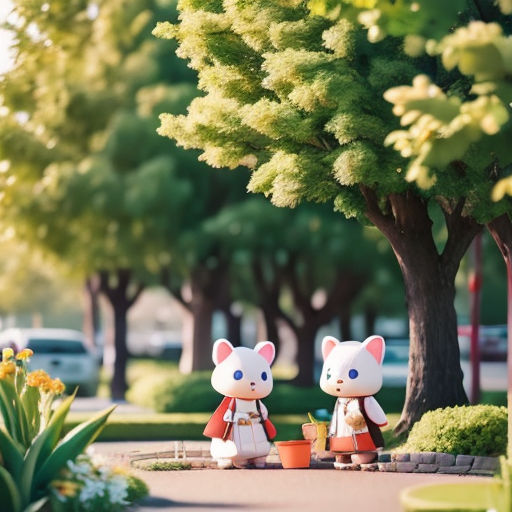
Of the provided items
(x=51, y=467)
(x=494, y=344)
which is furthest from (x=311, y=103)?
(x=494, y=344)

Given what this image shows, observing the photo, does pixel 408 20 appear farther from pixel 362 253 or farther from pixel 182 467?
pixel 362 253

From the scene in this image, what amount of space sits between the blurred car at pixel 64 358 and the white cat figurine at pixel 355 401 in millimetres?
14179

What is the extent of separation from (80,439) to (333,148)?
19.7ft

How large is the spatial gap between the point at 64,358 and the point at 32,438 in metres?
17.7

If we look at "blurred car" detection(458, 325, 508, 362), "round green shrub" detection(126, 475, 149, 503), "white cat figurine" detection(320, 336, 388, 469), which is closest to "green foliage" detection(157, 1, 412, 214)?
"white cat figurine" detection(320, 336, 388, 469)

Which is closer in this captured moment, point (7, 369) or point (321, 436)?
point (7, 369)

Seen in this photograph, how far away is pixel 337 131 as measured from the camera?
1359cm

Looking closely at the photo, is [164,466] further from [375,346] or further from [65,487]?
[65,487]

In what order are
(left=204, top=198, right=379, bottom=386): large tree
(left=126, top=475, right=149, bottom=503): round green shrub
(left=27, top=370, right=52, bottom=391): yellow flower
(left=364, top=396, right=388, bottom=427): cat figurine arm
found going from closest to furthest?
(left=27, top=370, right=52, bottom=391): yellow flower < (left=126, top=475, right=149, bottom=503): round green shrub < (left=364, top=396, right=388, bottom=427): cat figurine arm < (left=204, top=198, right=379, bottom=386): large tree

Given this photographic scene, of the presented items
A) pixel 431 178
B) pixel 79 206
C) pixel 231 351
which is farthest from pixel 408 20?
pixel 79 206

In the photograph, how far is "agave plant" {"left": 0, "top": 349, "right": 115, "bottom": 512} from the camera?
32.6ft

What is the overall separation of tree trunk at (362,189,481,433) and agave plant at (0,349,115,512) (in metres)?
6.21

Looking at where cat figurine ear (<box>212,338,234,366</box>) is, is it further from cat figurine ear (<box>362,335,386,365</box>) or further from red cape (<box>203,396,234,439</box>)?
cat figurine ear (<box>362,335,386,365</box>)

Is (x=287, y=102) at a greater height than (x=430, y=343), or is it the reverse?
(x=287, y=102)
